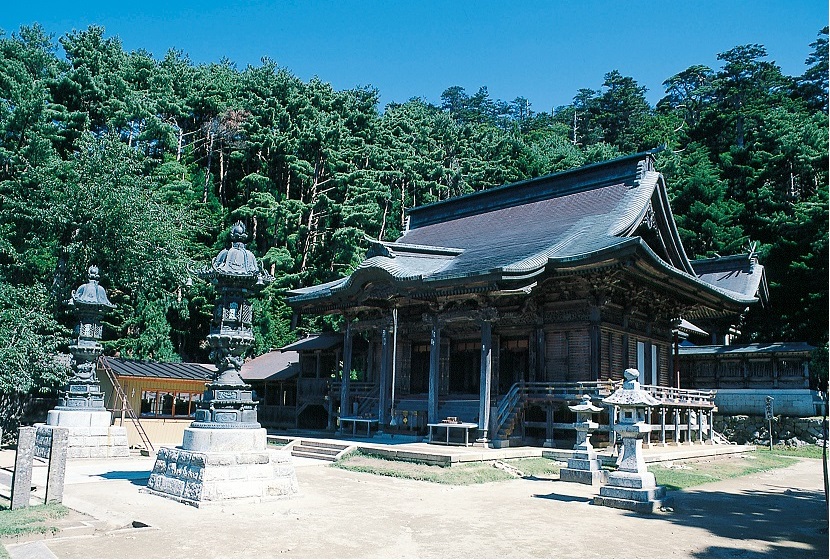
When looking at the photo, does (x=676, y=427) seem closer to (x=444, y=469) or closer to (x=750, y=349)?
(x=750, y=349)

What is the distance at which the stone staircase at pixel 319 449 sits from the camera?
17609 mm

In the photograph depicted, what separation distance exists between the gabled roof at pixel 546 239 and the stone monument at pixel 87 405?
702 centimetres

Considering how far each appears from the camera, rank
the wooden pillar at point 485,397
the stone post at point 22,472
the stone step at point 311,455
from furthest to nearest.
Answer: the wooden pillar at point 485,397
the stone step at point 311,455
the stone post at point 22,472

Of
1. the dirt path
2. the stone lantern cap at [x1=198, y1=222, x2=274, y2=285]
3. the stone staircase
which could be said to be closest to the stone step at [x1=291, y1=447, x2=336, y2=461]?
the stone staircase

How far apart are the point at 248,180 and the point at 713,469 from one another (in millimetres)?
29117

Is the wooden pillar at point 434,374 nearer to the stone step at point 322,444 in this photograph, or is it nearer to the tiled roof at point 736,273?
the stone step at point 322,444

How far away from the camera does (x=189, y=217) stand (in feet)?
105

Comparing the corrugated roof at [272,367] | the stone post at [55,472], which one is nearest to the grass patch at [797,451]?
the corrugated roof at [272,367]

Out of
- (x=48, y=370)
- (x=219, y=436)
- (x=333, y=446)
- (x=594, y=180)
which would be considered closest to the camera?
(x=219, y=436)

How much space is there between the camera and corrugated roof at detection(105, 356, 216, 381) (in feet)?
68.3

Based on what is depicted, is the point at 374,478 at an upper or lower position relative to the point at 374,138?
lower

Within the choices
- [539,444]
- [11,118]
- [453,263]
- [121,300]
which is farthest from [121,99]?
[539,444]

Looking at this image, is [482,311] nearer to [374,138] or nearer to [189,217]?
[189,217]

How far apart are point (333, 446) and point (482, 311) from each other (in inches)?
219
